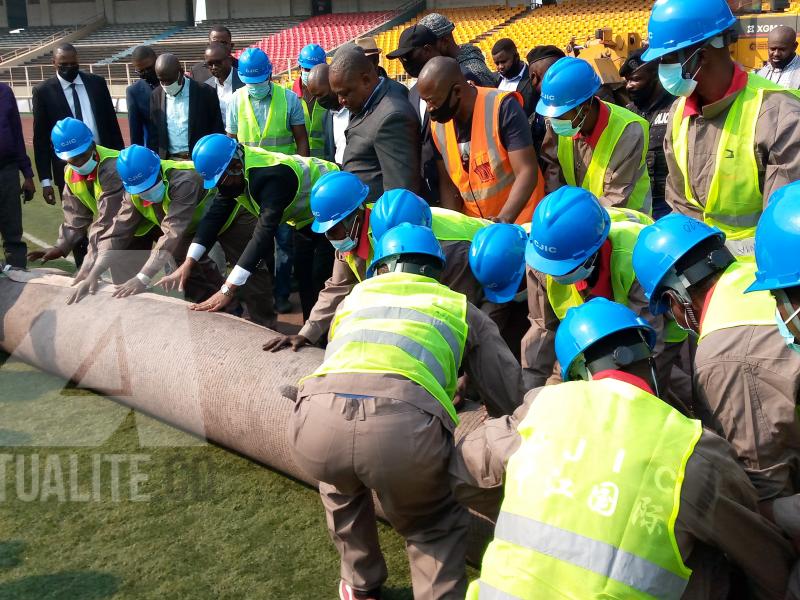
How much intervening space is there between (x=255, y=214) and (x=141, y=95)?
8.65 feet

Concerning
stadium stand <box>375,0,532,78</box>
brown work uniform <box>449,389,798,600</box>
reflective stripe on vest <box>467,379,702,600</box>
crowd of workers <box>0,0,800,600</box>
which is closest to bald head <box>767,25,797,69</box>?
crowd of workers <box>0,0,800,600</box>

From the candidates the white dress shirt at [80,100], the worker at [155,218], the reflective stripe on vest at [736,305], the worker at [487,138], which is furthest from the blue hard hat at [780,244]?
the white dress shirt at [80,100]

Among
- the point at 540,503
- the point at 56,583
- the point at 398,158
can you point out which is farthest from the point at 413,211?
the point at 56,583

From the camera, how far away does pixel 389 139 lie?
15.0ft

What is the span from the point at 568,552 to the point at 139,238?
4.66 metres

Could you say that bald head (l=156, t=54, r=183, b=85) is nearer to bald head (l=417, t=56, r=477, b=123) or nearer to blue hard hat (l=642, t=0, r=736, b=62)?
bald head (l=417, t=56, r=477, b=123)

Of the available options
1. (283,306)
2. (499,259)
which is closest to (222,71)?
(283,306)

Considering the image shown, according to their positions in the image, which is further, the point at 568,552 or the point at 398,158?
the point at 398,158

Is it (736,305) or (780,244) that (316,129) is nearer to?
(736,305)

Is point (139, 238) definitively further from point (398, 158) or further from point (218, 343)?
point (398, 158)

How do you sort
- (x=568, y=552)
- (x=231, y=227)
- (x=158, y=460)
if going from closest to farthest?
Result: (x=568, y=552)
(x=158, y=460)
(x=231, y=227)

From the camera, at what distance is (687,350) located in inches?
143

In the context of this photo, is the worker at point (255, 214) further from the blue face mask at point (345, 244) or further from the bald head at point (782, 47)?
the bald head at point (782, 47)

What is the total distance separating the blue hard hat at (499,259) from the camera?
361 cm
